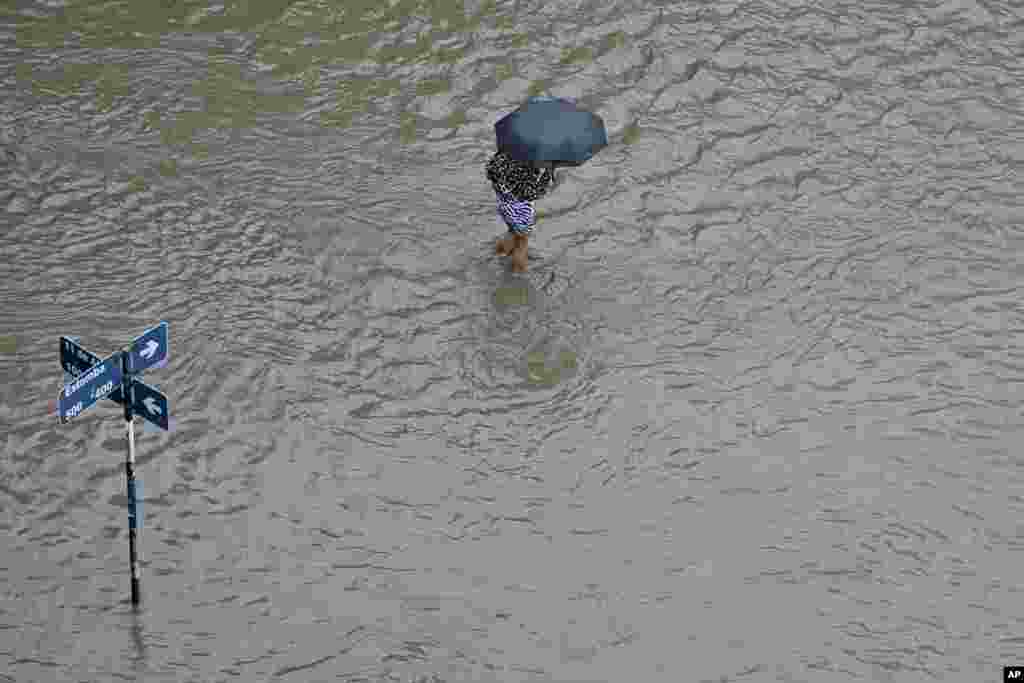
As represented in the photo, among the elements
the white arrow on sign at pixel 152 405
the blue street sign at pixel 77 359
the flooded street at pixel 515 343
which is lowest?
the flooded street at pixel 515 343

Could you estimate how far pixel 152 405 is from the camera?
812 cm

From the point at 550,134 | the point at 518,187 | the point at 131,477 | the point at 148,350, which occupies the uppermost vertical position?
the point at 148,350

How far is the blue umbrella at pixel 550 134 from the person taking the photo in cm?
1135

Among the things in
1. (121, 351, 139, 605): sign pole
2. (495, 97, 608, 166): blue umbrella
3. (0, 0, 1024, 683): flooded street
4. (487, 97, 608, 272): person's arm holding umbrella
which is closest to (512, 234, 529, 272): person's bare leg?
(487, 97, 608, 272): person's arm holding umbrella

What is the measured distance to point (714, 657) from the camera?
8.98 meters

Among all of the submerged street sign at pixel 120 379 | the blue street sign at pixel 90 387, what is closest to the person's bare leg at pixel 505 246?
the submerged street sign at pixel 120 379

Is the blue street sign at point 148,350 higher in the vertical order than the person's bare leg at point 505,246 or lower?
higher

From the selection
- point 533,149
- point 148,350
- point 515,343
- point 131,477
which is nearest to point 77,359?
point 148,350

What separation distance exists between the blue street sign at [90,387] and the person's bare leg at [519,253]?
4.84 metres

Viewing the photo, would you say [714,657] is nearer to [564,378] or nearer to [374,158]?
[564,378]

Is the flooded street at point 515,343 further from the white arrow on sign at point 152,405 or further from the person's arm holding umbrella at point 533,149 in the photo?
the white arrow on sign at point 152,405

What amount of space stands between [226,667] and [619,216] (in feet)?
19.8

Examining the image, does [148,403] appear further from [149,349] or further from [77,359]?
[77,359]

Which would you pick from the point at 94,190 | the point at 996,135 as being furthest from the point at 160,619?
the point at 996,135
